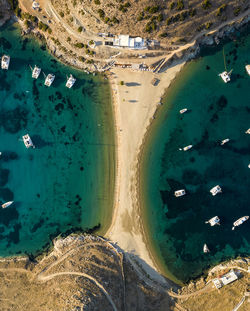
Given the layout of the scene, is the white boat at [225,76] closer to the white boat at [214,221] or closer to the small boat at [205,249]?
the white boat at [214,221]

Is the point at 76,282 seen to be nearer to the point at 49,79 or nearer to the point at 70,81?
the point at 70,81

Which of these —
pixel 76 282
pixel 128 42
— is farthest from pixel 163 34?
pixel 76 282

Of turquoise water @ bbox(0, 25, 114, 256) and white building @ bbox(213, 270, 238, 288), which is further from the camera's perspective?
turquoise water @ bbox(0, 25, 114, 256)

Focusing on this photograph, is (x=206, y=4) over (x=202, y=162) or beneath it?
over

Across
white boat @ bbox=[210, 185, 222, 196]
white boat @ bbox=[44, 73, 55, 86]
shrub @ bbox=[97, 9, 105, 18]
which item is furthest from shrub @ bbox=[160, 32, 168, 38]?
white boat @ bbox=[210, 185, 222, 196]

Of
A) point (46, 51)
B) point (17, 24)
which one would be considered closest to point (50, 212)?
point (46, 51)

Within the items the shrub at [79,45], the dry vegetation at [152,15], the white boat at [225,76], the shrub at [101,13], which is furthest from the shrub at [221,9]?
the shrub at [79,45]

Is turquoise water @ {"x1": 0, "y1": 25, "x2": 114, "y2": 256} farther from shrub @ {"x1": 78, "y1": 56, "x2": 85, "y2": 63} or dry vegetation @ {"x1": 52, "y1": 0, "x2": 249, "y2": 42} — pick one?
dry vegetation @ {"x1": 52, "y1": 0, "x2": 249, "y2": 42}

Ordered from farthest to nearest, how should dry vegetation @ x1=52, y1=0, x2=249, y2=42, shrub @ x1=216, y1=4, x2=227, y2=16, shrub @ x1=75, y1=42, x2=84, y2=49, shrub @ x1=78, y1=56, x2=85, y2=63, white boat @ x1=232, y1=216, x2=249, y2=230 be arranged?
shrub @ x1=78, y1=56, x2=85, y2=63 → white boat @ x1=232, y1=216, x2=249, y2=230 → shrub @ x1=75, y1=42, x2=84, y2=49 → shrub @ x1=216, y1=4, x2=227, y2=16 → dry vegetation @ x1=52, y1=0, x2=249, y2=42
